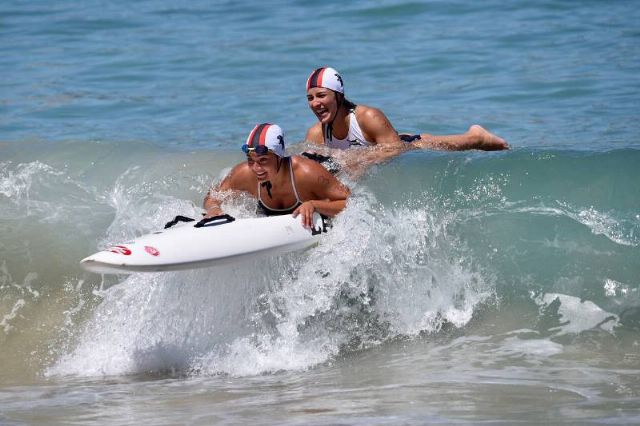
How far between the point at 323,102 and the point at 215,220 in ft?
6.01

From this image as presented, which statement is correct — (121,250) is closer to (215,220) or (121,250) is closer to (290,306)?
(215,220)

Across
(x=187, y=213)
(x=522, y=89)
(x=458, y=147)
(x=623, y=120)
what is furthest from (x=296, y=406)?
(x=522, y=89)

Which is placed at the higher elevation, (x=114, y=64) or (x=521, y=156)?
(x=114, y=64)

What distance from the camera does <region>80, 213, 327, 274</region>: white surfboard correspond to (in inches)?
263

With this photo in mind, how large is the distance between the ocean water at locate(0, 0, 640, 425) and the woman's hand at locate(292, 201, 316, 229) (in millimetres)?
245

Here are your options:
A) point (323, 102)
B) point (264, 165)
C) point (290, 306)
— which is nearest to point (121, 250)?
point (264, 165)

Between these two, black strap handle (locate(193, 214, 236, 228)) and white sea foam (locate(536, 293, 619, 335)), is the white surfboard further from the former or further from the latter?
white sea foam (locate(536, 293, 619, 335))

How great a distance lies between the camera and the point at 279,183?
7465mm

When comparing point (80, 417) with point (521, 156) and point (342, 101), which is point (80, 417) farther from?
point (521, 156)

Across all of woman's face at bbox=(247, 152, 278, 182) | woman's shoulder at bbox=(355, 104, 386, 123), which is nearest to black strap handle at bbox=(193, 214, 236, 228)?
woman's face at bbox=(247, 152, 278, 182)

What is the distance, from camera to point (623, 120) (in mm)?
11789

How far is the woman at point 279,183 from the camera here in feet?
23.7

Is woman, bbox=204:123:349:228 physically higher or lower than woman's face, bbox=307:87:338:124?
lower

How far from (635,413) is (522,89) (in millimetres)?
8672
